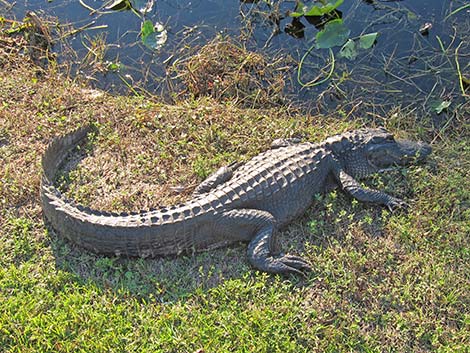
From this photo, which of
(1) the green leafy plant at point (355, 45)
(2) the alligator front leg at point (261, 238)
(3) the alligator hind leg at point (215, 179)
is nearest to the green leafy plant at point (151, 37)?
(1) the green leafy plant at point (355, 45)

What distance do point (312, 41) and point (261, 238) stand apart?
3233 mm

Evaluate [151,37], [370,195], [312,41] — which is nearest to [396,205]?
[370,195]

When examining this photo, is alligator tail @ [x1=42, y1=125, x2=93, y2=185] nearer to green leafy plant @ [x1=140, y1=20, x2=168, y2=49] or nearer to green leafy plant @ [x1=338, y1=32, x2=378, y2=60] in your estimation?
green leafy plant @ [x1=140, y1=20, x2=168, y2=49]

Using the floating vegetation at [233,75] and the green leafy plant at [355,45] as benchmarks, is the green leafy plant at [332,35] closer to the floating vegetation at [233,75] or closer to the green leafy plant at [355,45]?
the green leafy plant at [355,45]

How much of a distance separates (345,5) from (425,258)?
3922mm

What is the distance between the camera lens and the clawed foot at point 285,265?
3.95 metres

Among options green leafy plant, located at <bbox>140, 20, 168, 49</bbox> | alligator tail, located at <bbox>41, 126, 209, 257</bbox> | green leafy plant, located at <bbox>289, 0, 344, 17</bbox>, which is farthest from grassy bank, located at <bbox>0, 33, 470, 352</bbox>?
green leafy plant, located at <bbox>289, 0, 344, 17</bbox>

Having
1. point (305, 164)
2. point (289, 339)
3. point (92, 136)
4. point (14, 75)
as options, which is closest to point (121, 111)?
point (92, 136)

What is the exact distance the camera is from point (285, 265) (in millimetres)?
3971

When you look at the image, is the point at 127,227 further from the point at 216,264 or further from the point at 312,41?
the point at 312,41

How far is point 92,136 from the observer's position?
5.12 metres

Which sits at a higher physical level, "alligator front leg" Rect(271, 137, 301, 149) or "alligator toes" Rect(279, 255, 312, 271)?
"alligator front leg" Rect(271, 137, 301, 149)

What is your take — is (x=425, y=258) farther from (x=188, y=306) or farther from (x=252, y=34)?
(x=252, y=34)

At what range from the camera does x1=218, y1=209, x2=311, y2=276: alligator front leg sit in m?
3.97
